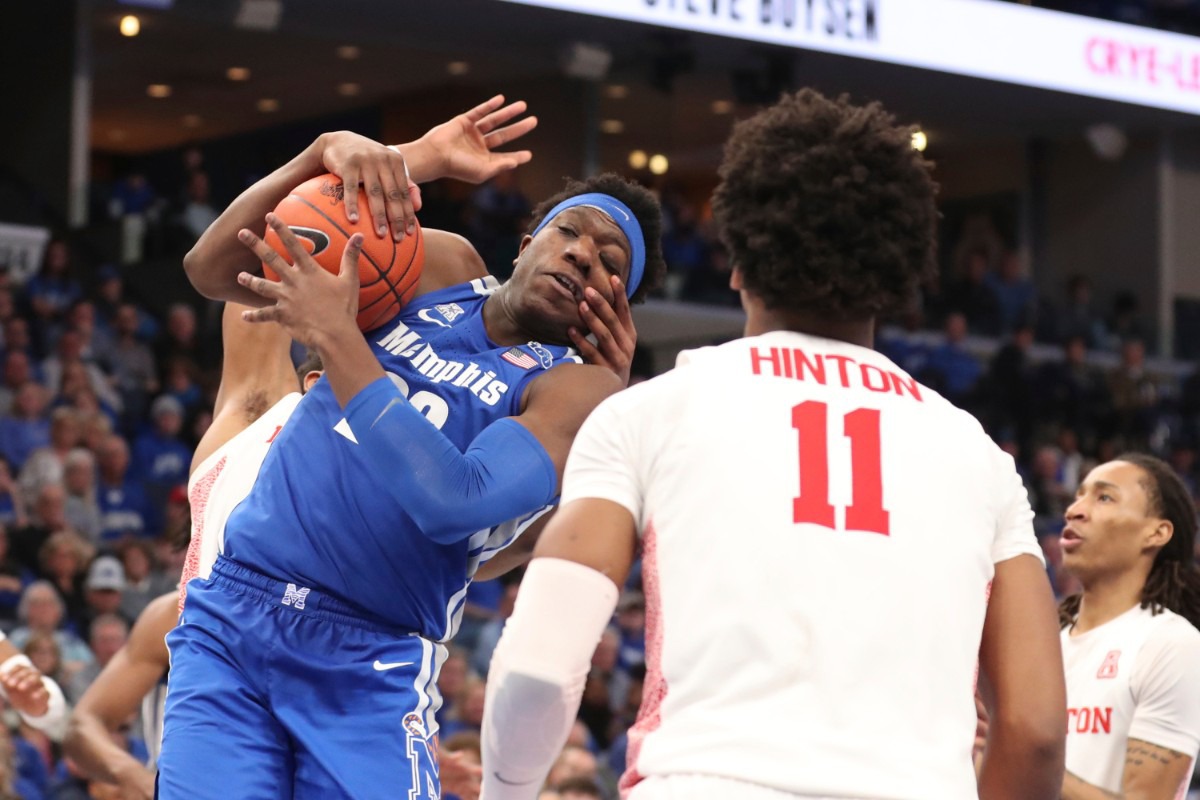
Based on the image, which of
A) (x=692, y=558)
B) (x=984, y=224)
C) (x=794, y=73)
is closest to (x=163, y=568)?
(x=692, y=558)

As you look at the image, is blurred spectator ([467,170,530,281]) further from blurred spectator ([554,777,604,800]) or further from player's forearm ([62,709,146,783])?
player's forearm ([62,709,146,783])

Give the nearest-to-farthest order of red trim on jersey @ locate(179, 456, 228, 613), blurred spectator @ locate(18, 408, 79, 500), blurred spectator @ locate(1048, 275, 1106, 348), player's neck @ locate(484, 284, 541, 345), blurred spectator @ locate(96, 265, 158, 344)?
player's neck @ locate(484, 284, 541, 345) < red trim on jersey @ locate(179, 456, 228, 613) < blurred spectator @ locate(18, 408, 79, 500) < blurred spectator @ locate(96, 265, 158, 344) < blurred spectator @ locate(1048, 275, 1106, 348)

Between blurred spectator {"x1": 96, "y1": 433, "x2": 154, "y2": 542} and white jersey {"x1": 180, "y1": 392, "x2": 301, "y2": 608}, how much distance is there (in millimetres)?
6621

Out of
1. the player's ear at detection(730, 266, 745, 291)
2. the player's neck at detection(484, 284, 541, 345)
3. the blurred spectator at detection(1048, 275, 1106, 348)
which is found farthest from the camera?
the blurred spectator at detection(1048, 275, 1106, 348)

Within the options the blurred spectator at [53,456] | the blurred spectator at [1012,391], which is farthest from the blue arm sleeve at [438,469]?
the blurred spectator at [1012,391]

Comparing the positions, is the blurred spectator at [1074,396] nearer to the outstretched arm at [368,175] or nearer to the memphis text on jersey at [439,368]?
the outstretched arm at [368,175]

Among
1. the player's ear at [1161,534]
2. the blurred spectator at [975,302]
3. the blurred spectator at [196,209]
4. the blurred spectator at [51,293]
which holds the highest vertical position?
the blurred spectator at [196,209]

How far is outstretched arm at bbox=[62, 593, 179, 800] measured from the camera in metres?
5.45

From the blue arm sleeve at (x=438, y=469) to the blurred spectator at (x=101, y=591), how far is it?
618cm

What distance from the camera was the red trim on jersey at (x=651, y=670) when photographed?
7.71ft

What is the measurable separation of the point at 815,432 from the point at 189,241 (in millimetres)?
13535

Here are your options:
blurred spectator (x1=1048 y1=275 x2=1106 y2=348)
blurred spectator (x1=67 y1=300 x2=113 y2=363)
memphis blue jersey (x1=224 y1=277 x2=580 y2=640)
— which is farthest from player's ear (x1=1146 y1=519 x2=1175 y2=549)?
blurred spectator (x1=1048 y1=275 x2=1106 y2=348)

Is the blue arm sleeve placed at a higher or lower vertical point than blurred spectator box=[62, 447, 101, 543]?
higher

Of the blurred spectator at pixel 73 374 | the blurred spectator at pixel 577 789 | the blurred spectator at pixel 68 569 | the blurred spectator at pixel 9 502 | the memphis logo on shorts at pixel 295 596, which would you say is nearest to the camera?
the memphis logo on shorts at pixel 295 596
